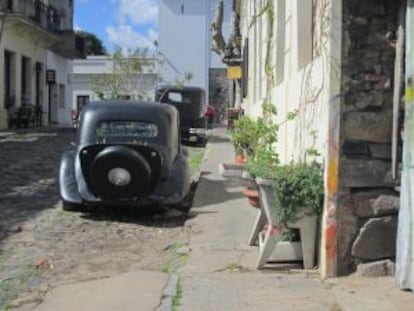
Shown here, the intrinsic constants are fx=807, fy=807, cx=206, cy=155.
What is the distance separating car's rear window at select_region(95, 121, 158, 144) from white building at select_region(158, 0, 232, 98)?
38729 mm

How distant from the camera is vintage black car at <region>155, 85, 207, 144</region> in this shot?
26875 mm

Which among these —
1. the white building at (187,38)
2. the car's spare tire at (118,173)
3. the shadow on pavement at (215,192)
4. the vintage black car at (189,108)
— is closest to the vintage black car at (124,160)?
the car's spare tire at (118,173)

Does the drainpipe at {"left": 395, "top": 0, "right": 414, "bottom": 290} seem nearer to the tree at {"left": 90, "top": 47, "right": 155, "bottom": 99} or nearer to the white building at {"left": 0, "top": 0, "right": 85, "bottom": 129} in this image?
the white building at {"left": 0, "top": 0, "right": 85, "bottom": 129}

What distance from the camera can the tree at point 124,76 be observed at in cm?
4119

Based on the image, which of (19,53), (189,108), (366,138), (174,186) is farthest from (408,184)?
(19,53)

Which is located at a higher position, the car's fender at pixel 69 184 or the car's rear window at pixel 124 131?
the car's rear window at pixel 124 131

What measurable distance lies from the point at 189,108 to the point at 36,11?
15098mm

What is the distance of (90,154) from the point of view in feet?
35.7

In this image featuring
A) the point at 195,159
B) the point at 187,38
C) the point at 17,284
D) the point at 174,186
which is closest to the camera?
the point at 17,284

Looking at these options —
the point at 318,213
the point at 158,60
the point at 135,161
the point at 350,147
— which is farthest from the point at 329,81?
the point at 158,60

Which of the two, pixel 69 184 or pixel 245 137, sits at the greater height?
pixel 245 137

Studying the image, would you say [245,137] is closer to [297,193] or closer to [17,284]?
[297,193]

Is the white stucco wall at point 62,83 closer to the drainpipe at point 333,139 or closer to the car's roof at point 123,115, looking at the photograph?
the car's roof at point 123,115

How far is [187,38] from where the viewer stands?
51.0 metres
